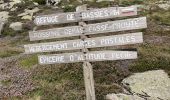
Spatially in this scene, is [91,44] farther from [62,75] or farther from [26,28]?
[26,28]

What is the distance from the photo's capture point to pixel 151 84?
49.4 feet

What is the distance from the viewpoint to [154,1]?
155ft

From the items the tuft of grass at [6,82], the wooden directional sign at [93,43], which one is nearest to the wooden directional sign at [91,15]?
the wooden directional sign at [93,43]

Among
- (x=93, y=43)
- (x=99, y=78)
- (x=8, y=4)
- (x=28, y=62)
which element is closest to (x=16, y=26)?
(x=8, y=4)

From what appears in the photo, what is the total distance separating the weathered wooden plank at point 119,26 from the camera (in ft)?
42.0

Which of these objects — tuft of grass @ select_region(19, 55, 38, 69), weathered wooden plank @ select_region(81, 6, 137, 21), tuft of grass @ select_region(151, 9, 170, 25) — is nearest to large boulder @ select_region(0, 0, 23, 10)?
tuft of grass @ select_region(151, 9, 170, 25)

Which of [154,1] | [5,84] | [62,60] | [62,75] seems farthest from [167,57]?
[154,1]

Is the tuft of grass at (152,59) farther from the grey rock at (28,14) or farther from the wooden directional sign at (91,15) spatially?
the grey rock at (28,14)

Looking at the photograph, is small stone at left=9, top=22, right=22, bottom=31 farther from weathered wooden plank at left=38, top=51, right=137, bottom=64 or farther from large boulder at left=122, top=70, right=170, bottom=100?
weathered wooden plank at left=38, top=51, right=137, bottom=64

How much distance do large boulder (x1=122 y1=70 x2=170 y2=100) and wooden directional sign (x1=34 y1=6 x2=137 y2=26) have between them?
3317 millimetres

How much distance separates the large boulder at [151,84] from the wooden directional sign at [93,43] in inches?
100

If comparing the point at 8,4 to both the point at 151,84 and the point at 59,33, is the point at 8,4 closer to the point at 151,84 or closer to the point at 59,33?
the point at 59,33

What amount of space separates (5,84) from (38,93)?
2131 millimetres

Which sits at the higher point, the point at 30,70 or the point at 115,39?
the point at 115,39
